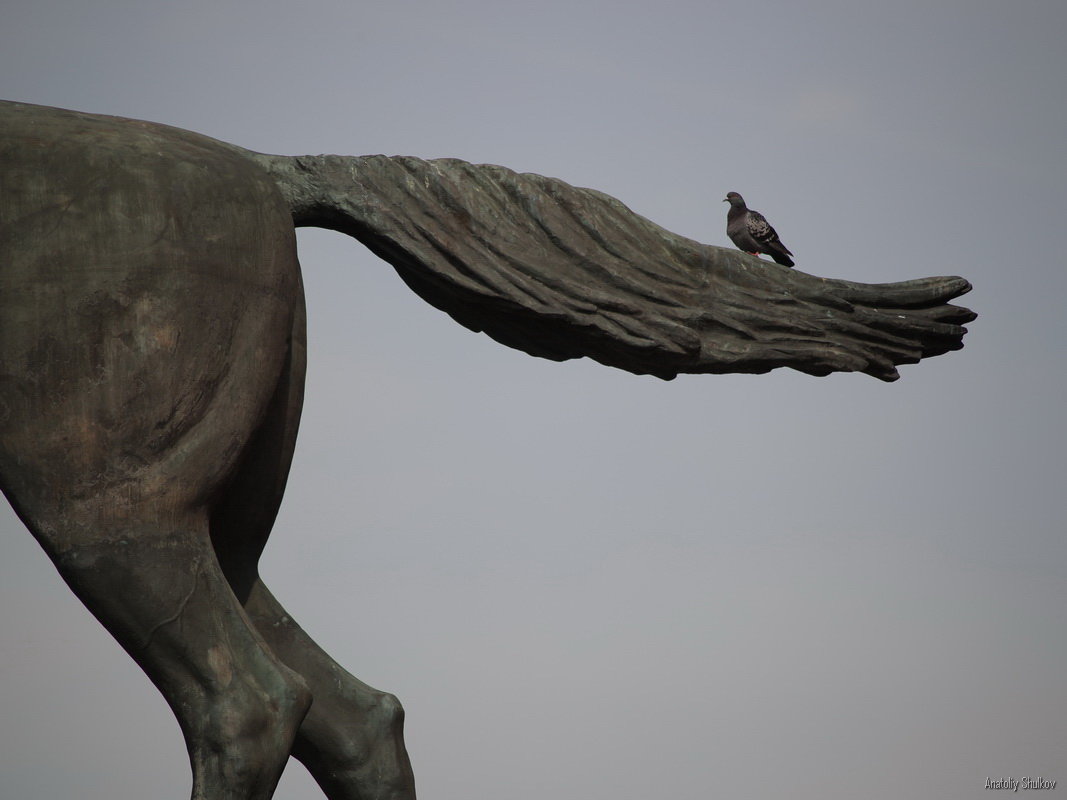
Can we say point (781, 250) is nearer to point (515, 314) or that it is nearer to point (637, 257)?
point (637, 257)

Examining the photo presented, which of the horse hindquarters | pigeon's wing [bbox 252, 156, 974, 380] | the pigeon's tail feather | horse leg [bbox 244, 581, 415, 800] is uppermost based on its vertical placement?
the pigeon's tail feather

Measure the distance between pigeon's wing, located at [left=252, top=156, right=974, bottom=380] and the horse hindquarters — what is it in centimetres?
41

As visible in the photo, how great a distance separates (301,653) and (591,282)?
3.30ft

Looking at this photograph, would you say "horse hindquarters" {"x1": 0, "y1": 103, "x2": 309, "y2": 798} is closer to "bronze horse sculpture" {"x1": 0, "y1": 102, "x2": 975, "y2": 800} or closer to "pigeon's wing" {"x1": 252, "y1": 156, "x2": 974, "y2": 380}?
"bronze horse sculpture" {"x1": 0, "y1": 102, "x2": 975, "y2": 800}

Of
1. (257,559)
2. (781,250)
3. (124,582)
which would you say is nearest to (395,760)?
(257,559)

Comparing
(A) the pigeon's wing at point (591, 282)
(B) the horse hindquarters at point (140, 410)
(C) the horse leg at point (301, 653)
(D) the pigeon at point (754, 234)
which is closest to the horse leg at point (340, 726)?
(C) the horse leg at point (301, 653)

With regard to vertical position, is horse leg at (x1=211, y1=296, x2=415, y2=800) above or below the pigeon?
below

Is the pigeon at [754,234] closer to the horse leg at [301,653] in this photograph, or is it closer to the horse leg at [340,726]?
→ the horse leg at [301,653]

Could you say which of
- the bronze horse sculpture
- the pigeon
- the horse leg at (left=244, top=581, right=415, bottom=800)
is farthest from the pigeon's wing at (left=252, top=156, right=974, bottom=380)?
the horse leg at (left=244, top=581, right=415, bottom=800)

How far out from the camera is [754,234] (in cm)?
356

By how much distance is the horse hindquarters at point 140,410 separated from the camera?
260 centimetres

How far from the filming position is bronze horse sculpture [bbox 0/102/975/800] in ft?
8.54

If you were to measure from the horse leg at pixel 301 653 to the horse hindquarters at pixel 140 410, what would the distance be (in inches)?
7.8

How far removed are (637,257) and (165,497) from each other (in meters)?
1.17
